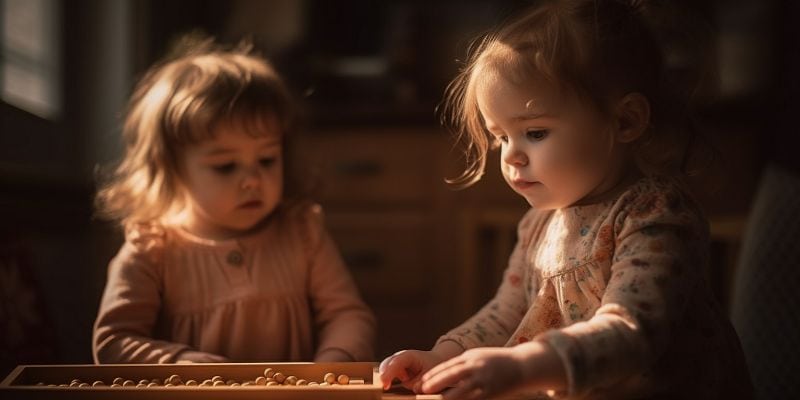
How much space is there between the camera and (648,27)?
2.66 ft

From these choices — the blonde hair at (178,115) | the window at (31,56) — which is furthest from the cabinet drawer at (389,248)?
the blonde hair at (178,115)

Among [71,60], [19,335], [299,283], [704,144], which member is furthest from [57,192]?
[704,144]

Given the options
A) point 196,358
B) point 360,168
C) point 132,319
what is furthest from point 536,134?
point 360,168

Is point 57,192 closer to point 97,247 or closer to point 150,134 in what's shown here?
point 97,247

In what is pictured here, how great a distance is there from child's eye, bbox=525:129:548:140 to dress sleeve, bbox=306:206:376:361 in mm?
432

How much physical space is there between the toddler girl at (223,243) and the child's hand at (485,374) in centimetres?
42

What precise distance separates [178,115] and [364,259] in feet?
3.75

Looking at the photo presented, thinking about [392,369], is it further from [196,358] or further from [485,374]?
[196,358]

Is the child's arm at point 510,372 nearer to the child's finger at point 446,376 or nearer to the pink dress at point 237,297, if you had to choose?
the child's finger at point 446,376

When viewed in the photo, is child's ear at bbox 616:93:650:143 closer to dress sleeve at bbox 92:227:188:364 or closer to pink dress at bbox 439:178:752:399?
pink dress at bbox 439:178:752:399

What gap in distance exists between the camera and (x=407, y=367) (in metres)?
0.76

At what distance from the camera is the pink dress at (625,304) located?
624 millimetres

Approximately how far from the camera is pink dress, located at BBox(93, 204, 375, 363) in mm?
1028

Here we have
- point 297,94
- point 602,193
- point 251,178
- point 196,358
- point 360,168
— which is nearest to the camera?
point 602,193
